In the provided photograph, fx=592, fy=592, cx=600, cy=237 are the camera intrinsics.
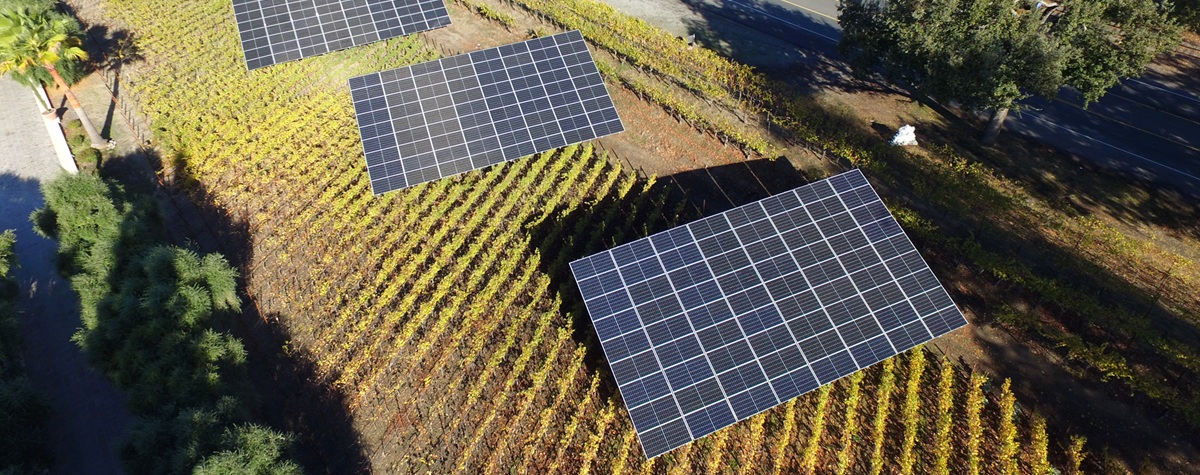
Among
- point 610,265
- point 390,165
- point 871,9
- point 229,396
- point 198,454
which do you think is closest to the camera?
point 198,454

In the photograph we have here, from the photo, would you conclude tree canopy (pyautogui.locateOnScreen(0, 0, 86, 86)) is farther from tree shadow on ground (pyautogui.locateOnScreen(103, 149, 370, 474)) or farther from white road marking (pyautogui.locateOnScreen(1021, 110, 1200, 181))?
white road marking (pyautogui.locateOnScreen(1021, 110, 1200, 181))

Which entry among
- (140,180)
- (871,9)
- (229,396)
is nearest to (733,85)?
(871,9)

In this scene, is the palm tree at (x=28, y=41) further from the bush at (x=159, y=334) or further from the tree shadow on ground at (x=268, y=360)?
the bush at (x=159, y=334)


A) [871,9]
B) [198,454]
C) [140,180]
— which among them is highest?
[871,9]

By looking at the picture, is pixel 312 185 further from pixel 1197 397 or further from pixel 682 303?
pixel 1197 397

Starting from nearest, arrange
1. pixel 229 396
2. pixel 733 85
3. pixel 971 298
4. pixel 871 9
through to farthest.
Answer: pixel 229 396, pixel 971 298, pixel 871 9, pixel 733 85

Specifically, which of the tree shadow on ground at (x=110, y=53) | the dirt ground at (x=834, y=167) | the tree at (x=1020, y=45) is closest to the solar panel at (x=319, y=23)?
the dirt ground at (x=834, y=167)

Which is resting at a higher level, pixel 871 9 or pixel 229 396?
pixel 871 9
